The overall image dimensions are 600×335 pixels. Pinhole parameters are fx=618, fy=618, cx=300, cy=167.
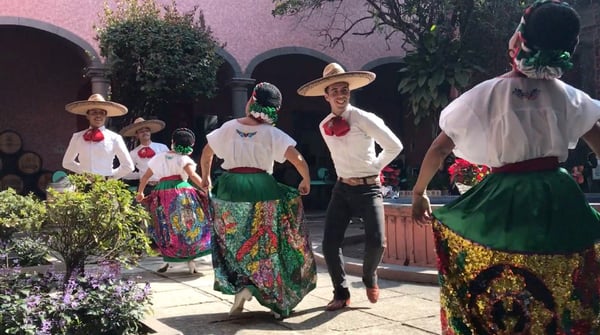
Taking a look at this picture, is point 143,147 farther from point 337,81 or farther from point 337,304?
point 337,304

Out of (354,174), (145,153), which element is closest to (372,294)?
(354,174)

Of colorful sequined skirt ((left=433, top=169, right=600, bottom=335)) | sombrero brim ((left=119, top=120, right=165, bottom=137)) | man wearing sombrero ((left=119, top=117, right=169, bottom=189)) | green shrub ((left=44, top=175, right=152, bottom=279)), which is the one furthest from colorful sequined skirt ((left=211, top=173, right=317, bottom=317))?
sombrero brim ((left=119, top=120, right=165, bottom=137))

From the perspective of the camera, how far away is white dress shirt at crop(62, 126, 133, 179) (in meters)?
6.43

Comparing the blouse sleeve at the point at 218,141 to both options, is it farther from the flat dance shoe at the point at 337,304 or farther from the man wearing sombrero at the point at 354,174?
the flat dance shoe at the point at 337,304

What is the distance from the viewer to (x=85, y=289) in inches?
143

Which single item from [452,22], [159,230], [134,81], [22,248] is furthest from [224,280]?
[452,22]

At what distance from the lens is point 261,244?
4.33 m

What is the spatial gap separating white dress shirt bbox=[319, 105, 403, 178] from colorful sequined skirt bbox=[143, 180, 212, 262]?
2.29m

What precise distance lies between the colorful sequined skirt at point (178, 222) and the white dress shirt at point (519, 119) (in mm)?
3993

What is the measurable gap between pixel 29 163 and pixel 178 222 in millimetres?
7971

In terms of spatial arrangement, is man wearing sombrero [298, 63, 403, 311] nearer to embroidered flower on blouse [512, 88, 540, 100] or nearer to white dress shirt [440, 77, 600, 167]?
white dress shirt [440, 77, 600, 167]

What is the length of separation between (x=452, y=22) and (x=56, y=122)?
8.58 m

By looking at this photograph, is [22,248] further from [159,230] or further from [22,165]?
[22,165]

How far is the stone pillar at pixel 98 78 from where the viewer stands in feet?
37.0
